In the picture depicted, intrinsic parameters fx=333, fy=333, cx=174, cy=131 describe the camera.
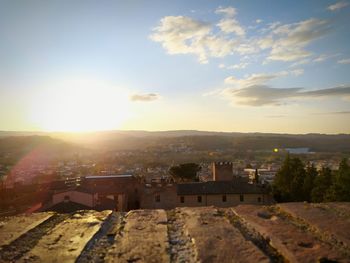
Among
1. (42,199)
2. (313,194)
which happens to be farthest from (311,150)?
(42,199)

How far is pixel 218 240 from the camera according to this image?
1.99 m

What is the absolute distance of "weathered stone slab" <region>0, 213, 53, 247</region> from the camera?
6.91 ft

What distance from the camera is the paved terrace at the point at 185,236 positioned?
5.80ft

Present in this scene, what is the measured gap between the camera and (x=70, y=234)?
2.23 meters

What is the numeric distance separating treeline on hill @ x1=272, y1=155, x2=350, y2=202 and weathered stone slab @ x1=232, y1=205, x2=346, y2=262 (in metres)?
25.3

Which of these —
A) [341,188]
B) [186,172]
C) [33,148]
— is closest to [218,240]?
[341,188]

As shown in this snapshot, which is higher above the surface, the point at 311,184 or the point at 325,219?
the point at 325,219

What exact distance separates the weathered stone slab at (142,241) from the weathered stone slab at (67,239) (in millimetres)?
200

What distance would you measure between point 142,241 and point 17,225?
1042mm

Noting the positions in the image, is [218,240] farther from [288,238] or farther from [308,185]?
[308,185]

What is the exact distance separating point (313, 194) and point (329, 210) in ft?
95.2

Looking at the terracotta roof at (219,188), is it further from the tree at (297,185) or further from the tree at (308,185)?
the tree at (308,185)

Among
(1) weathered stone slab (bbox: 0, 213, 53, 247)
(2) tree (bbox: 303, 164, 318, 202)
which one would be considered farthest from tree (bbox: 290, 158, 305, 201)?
(1) weathered stone slab (bbox: 0, 213, 53, 247)

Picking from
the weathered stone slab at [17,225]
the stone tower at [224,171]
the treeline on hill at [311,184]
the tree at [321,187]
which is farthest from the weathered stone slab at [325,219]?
the stone tower at [224,171]
